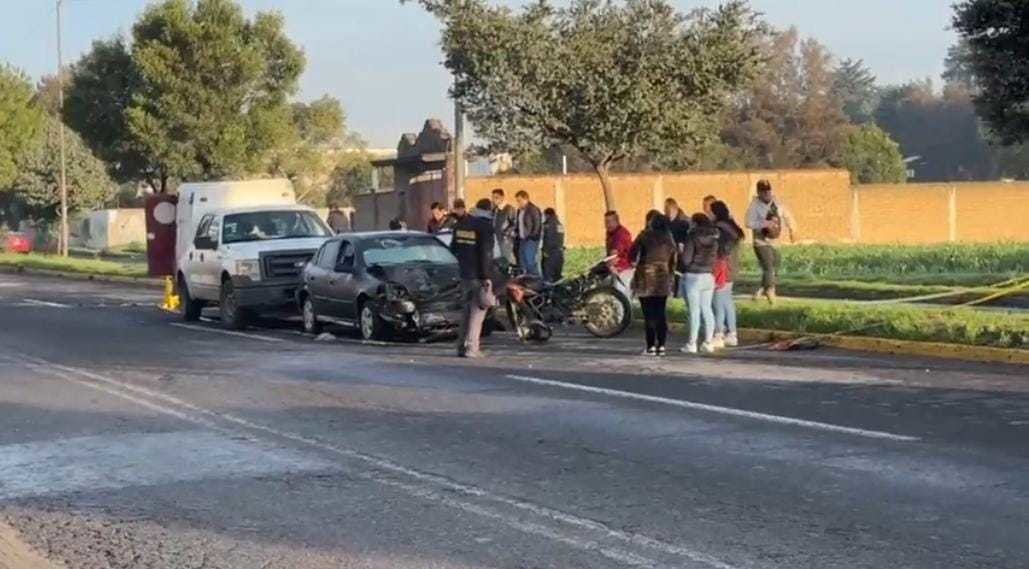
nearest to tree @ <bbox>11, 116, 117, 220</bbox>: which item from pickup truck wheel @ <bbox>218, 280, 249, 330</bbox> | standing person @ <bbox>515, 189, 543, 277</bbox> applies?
pickup truck wheel @ <bbox>218, 280, 249, 330</bbox>

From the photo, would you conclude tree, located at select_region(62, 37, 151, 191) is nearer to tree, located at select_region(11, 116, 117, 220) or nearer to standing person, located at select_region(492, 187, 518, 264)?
tree, located at select_region(11, 116, 117, 220)

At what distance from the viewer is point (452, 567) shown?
7.93m

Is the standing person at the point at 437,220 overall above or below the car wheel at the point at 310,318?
above

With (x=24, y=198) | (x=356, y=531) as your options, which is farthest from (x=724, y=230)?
(x=24, y=198)

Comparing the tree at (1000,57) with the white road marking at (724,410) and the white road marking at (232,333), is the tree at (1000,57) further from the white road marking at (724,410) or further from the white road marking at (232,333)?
the white road marking at (232,333)

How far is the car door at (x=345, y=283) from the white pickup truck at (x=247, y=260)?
2249 mm

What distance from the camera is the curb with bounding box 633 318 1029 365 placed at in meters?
17.2

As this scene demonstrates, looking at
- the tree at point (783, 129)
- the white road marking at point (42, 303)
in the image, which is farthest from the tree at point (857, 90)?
the white road marking at point (42, 303)

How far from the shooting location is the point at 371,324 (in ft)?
70.5

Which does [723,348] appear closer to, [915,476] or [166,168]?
[915,476]

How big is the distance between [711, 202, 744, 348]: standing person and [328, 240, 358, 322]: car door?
519cm

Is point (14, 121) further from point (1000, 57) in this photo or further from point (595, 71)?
point (1000, 57)

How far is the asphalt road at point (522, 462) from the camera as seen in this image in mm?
8438

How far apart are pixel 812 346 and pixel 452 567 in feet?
38.9
